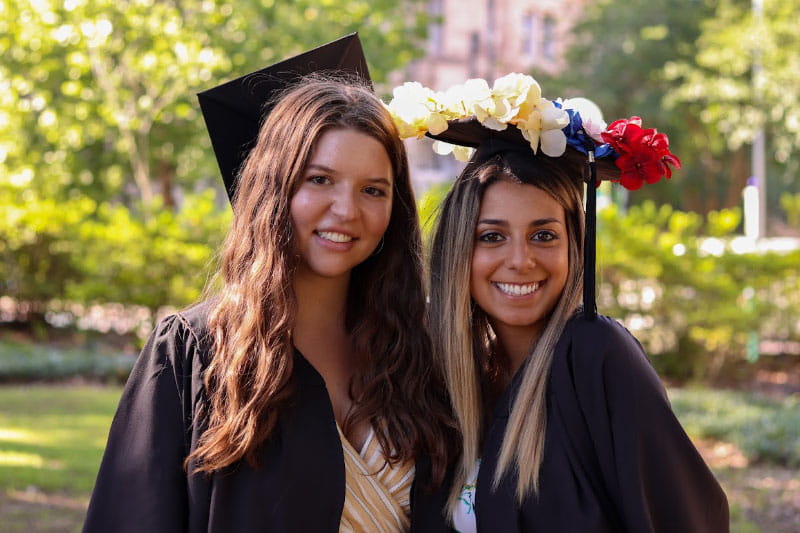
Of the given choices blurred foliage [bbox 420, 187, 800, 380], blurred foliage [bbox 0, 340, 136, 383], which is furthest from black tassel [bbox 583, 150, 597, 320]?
blurred foliage [bbox 0, 340, 136, 383]

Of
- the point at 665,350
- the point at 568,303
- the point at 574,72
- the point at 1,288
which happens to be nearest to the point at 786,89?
the point at 665,350

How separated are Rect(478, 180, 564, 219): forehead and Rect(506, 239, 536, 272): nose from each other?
7 cm

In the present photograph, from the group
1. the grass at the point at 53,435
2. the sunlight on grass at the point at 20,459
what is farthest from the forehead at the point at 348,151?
the sunlight on grass at the point at 20,459

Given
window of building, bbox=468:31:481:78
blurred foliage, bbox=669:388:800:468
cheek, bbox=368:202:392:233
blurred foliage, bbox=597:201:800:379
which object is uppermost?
window of building, bbox=468:31:481:78

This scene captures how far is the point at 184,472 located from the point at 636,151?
5.10ft

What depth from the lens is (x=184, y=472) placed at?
260 cm

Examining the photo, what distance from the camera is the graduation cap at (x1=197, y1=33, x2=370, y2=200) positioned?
9.94 feet

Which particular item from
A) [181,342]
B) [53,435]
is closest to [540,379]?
[181,342]

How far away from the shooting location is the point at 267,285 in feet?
9.00

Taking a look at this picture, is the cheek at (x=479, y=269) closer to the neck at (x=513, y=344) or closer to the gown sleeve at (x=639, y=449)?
the neck at (x=513, y=344)

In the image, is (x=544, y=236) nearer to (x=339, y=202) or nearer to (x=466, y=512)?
(x=339, y=202)

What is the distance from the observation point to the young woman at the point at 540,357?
8.50 feet

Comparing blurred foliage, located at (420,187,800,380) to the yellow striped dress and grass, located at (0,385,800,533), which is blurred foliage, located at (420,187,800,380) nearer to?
grass, located at (0,385,800,533)

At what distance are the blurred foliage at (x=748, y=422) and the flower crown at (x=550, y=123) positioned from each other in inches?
216
